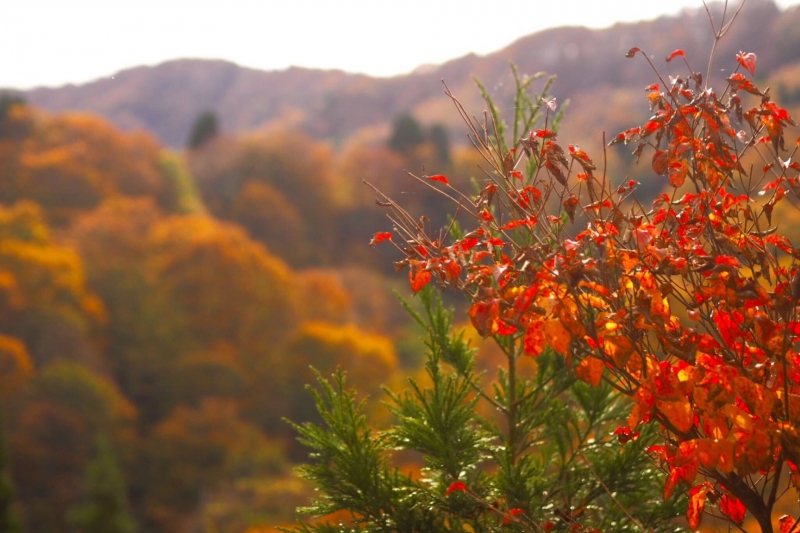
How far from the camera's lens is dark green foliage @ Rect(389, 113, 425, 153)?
44.9 metres

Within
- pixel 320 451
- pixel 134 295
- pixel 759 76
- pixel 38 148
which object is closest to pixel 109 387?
pixel 134 295

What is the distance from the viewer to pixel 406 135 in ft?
148

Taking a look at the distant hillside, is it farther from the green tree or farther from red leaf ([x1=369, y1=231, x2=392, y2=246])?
red leaf ([x1=369, y1=231, x2=392, y2=246])

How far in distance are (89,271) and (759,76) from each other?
25.8 m

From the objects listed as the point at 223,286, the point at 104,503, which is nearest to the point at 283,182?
the point at 223,286

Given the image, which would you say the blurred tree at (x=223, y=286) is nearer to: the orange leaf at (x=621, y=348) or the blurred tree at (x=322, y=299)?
the blurred tree at (x=322, y=299)

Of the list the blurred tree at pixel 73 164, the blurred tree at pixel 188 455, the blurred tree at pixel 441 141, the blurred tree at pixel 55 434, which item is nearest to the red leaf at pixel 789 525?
the blurred tree at pixel 55 434

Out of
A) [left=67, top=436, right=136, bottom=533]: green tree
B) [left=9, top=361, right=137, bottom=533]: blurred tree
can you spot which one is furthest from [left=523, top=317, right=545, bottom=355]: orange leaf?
[left=9, top=361, right=137, bottom=533]: blurred tree

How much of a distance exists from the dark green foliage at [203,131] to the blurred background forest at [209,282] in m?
0.12

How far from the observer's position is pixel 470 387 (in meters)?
3.36

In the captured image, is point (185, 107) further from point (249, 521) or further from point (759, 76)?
point (249, 521)

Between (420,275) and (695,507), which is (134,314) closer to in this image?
A: (420,275)

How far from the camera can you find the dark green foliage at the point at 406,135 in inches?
1768

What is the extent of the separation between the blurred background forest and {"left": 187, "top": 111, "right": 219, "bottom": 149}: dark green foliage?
117mm
